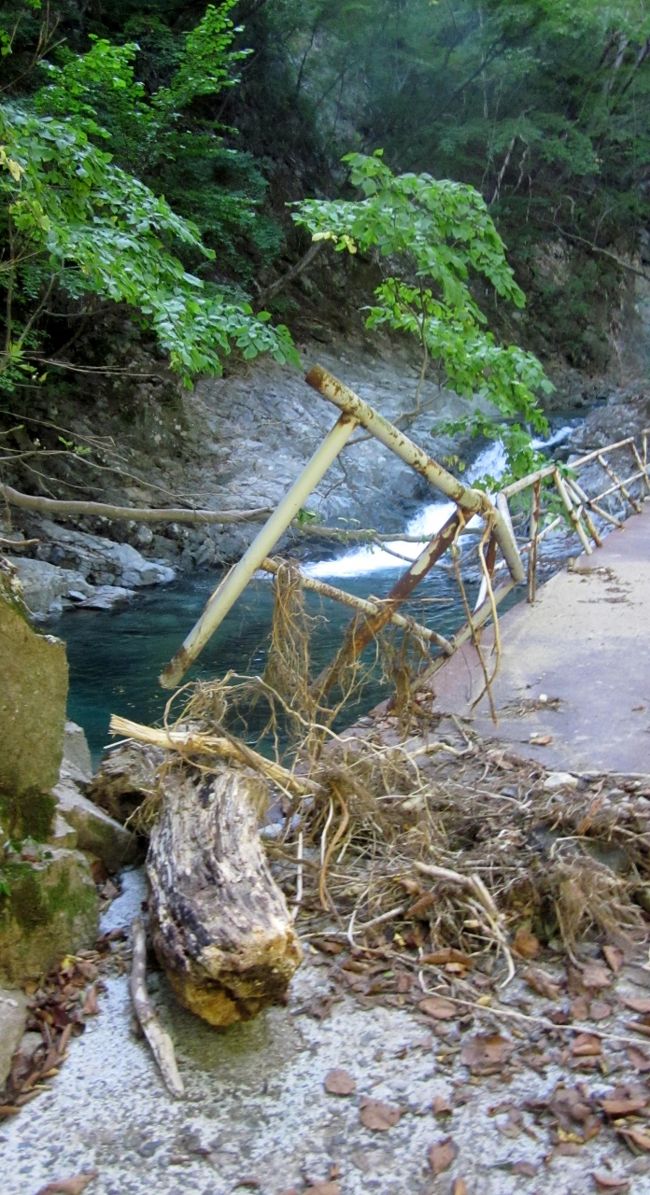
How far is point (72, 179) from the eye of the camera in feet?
15.8

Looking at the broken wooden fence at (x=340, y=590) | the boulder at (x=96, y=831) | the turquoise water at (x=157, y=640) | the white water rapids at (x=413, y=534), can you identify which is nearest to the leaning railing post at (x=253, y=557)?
the broken wooden fence at (x=340, y=590)

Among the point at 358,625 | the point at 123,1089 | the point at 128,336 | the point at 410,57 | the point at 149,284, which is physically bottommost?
the point at 128,336

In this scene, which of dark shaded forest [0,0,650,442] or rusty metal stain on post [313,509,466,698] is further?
dark shaded forest [0,0,650,442]

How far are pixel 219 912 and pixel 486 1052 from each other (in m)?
0.79

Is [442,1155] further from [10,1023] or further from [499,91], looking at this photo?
[499,91]

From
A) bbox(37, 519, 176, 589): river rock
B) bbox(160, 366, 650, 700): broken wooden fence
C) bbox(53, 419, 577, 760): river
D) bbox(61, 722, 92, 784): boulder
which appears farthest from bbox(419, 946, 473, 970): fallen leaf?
bbox(37, 519, 176, 589): river rock

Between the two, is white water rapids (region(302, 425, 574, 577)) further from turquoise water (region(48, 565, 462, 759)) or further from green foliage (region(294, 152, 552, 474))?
green foliage (region(294, 152, 552, 474))

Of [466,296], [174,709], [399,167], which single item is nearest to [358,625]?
[466,296]

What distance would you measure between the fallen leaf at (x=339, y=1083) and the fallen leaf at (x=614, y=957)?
2.77 ft

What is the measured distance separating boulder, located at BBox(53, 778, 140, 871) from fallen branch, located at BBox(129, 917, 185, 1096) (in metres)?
0.53

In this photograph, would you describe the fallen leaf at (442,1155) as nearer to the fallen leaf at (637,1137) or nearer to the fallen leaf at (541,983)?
the fallen leaf at (637,1137)

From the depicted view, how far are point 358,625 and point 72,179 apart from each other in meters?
2.73

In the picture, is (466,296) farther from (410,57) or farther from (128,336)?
(410,57)

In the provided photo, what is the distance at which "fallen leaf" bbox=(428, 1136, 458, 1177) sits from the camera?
2135mm
